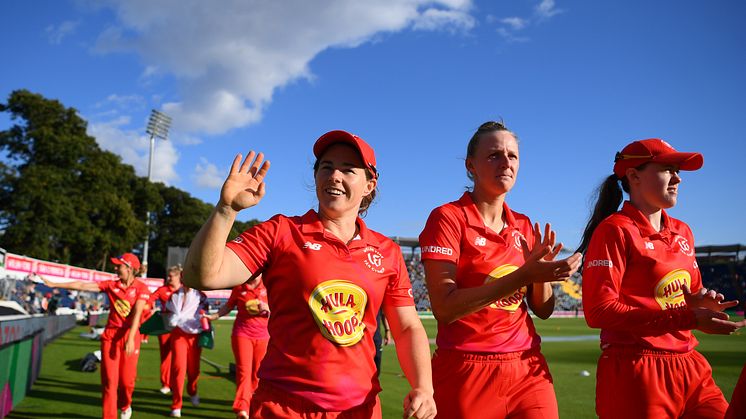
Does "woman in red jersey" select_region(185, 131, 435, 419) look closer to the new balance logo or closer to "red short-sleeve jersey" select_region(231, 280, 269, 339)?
the new balance logo

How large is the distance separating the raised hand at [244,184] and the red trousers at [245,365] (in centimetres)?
617

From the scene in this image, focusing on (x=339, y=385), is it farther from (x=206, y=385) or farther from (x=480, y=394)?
(x=206, y=385)

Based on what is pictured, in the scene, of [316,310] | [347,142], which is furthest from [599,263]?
[316,310]

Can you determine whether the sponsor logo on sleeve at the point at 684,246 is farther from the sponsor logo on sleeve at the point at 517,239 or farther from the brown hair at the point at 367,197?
the brown hair at the point at 367,197

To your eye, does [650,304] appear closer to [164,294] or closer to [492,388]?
[492,388]

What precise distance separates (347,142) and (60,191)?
137 feet

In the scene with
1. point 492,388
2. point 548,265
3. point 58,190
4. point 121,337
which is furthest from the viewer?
point 58,190

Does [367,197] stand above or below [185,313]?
above

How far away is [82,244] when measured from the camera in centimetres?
4003

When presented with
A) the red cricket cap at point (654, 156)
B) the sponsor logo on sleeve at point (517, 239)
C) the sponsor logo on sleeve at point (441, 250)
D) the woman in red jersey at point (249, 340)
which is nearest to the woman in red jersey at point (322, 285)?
the sponsor logo on sleeve at point (441, 250)

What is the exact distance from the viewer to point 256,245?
2469 mm

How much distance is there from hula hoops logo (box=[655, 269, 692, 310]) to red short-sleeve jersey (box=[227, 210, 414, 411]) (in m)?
1.71

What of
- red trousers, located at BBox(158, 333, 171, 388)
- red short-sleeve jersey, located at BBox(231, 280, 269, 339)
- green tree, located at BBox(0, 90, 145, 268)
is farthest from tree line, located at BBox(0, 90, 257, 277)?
red short-sleeve jersey, located at BBox(231, 280, 269, 339)

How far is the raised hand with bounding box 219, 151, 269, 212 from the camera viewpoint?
2.19 meters
